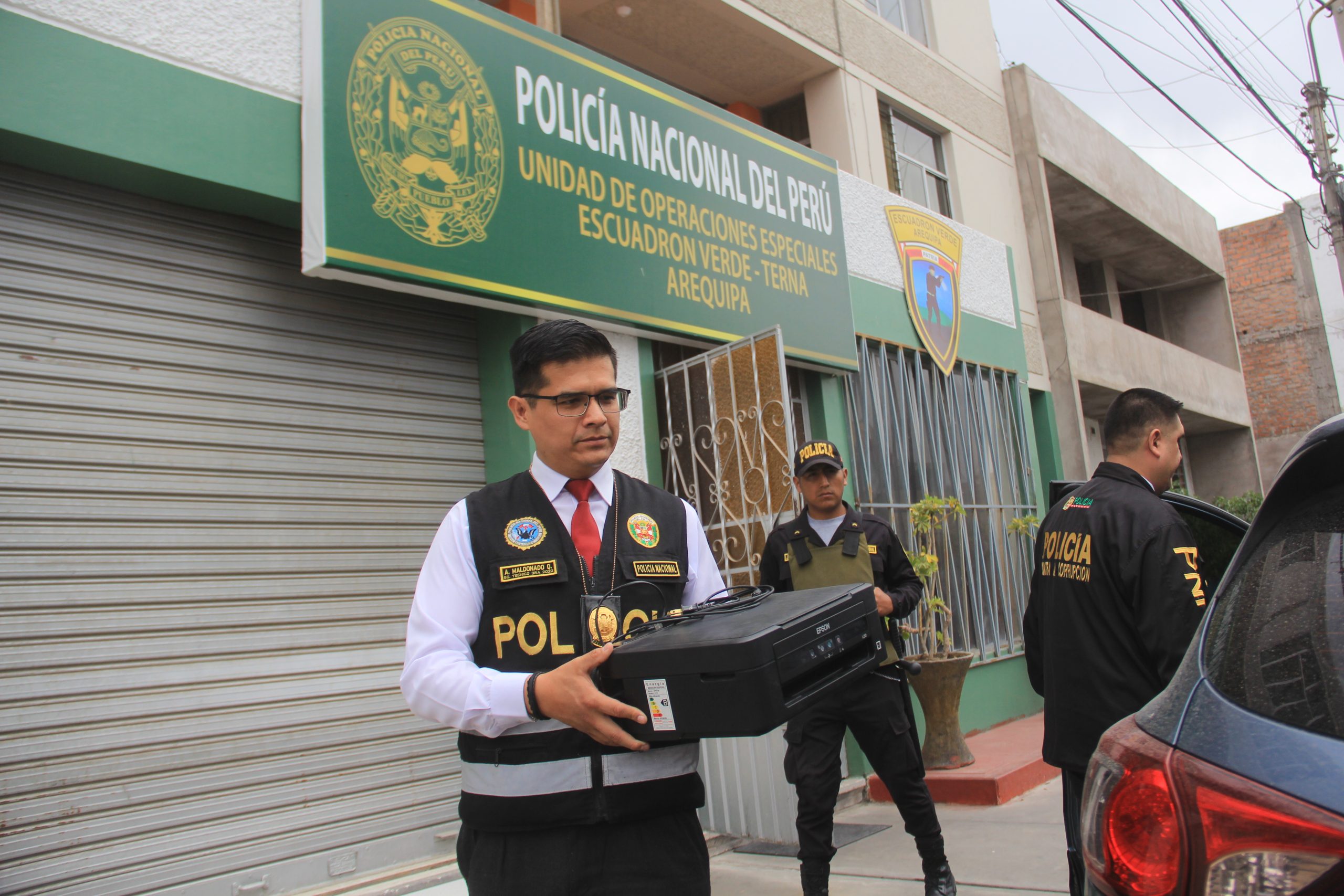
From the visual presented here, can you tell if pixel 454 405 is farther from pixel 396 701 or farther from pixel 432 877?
pixel 432 877

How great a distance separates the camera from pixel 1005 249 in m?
9.77

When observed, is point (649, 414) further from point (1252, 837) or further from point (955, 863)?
point (1252, 837)

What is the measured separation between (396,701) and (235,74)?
281 centimetres

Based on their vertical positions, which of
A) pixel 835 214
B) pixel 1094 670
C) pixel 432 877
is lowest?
pixel 432 877

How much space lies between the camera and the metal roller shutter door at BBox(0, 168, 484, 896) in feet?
11.5

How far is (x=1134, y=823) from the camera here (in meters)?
1.25

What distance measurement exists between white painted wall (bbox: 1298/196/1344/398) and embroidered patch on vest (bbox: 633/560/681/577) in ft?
82.5

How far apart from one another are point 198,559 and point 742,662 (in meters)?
3.11

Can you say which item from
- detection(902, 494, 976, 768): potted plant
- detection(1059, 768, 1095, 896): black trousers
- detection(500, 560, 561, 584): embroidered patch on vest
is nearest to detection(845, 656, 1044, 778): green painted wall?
detection(902, 494, 976, 768): potted plant

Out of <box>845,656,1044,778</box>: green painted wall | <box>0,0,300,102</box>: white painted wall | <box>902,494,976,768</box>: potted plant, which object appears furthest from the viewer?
<box>845,656,1044,778</box>: green painted wall

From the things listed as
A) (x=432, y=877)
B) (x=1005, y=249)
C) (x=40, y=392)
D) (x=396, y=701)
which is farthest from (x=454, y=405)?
(x=1005, y=249)

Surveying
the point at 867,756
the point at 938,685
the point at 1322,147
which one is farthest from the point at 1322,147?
the point at 867,756

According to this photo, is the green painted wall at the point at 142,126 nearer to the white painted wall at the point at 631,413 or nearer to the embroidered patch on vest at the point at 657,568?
the white painted wall at the point at 631,413

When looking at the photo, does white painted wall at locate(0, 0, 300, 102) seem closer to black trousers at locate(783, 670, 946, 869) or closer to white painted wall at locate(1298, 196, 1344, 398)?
black trousers at locate(783, 670, 946, 869)
